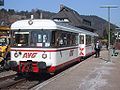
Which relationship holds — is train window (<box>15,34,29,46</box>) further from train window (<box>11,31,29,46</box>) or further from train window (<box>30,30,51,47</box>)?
train window (<box>30,30,51,47</box>)

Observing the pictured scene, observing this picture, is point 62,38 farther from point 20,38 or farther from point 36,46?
point 20,38

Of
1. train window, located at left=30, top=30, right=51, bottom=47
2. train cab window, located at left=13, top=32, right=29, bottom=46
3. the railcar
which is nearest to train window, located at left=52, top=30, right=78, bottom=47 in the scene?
the railcar

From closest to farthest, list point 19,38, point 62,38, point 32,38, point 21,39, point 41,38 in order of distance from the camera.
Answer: point 41,38 → point 32,38 → point 21,39 → point 19,38 → point 62,38

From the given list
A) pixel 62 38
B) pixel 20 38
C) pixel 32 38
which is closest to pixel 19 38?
pixel 20 38

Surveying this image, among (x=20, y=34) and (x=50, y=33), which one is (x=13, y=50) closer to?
(x=20, y=34)

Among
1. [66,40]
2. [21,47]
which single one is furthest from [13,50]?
[66,40]

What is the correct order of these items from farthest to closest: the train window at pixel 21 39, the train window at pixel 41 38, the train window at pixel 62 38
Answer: the train window at pixel 21 39, the train window at pixel 62 38, the train window at pixel 41 38

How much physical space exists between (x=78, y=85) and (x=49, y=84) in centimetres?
119

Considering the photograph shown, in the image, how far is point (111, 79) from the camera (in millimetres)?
14797

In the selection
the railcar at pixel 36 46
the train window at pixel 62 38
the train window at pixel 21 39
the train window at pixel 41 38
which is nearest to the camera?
the railcar at pixel 36 46

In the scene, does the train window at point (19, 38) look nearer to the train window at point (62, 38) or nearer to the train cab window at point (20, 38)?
the train cab window at point (20, 38)

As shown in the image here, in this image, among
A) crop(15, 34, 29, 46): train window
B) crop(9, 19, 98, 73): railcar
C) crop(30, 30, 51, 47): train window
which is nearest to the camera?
crop(9, 19, 98, 73): railcar

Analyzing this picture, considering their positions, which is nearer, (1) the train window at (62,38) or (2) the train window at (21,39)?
(1) the train window at (62,38)

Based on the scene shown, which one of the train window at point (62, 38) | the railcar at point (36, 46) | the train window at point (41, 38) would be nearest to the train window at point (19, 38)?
the railcar at point (36, 46)
